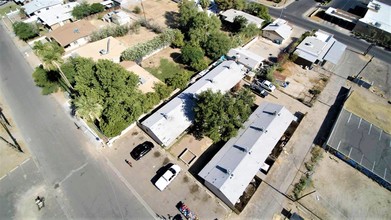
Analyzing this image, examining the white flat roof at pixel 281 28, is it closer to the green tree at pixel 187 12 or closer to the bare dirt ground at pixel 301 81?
the bare dirt ground at pixel 301 81

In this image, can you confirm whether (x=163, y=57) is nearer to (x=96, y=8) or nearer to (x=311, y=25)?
(x=96, y=8)

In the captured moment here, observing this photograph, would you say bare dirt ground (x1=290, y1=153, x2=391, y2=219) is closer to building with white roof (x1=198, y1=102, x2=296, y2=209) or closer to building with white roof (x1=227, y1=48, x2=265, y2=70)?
building with white roof (x1=198, y1=102, x2=296, y2=209)

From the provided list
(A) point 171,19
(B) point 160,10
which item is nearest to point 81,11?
(B) point 160,10

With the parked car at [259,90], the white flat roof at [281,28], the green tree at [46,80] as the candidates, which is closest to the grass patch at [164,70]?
the parked car at [259,90]

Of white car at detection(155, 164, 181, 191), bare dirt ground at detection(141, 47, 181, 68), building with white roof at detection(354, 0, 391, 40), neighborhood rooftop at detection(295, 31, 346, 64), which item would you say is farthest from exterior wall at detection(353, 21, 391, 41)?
white car at detection(155, 164, 181, 191)

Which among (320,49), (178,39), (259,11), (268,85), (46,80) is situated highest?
(259,11)
